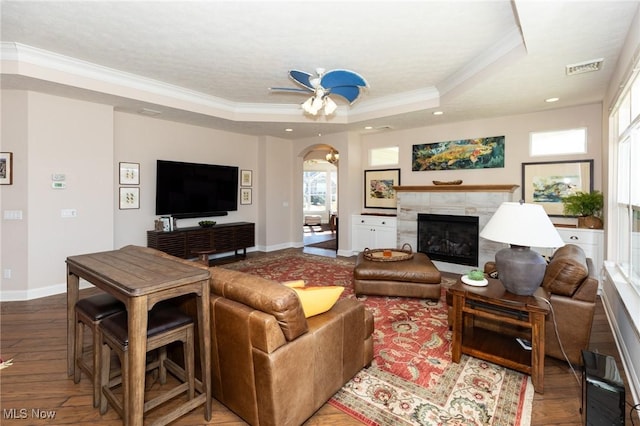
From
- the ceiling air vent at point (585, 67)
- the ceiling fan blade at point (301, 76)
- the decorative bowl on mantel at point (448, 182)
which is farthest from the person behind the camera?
the decorative bowl on mantel at point (448, 182)

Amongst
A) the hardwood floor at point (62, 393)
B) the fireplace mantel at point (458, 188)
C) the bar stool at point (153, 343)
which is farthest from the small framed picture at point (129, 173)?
the fireplace mantel at point (458, 188)

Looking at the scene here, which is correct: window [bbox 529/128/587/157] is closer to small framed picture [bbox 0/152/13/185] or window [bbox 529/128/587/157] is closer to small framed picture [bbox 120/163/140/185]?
small framed picture [bbox 120/163/140/185]

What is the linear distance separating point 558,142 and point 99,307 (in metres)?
6.21

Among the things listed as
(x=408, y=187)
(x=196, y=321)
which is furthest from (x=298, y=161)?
(x=196, y=321)

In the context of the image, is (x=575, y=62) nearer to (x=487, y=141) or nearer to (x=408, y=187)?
(x=487, y=141)

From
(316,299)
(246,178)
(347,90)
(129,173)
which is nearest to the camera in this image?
(316,299)

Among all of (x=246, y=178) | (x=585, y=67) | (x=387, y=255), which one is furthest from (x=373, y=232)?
(x=585, y=67)

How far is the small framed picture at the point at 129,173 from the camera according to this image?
5.13 meters

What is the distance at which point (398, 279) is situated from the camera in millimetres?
3928

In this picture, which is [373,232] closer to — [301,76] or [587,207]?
[587,207]

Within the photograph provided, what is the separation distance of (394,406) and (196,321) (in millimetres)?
1444

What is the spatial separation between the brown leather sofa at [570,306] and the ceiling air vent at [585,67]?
2058 mm

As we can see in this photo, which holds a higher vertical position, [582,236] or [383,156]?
[383,156]

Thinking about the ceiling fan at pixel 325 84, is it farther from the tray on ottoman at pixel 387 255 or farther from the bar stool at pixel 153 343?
the bar stool at pixel 153 343
